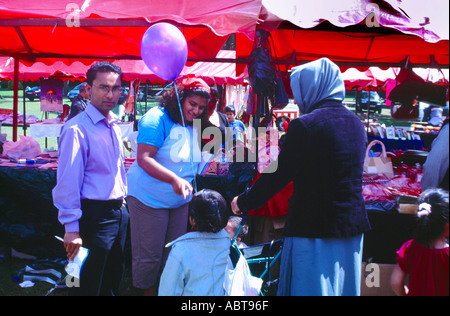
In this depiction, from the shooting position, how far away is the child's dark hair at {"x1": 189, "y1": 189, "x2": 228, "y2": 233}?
2150mm

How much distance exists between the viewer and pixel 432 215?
1858 mm

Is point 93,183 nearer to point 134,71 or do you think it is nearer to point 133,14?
point 133,14

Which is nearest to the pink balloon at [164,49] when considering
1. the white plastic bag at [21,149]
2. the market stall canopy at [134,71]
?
the white plastic bag at [21,149]

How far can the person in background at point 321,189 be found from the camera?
1861mm

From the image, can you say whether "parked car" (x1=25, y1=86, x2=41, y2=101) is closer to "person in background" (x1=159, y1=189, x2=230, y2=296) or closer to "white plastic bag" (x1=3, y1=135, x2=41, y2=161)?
"white plastic bag" (x1=3, y1=135, x2=41, y2=161)

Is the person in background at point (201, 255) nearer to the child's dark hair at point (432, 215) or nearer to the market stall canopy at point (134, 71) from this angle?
the child's dark hair at point (432, 215)

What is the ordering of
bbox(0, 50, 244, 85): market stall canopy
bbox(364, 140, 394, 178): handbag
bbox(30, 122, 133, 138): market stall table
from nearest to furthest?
bbox(364, 140, 394, 178): handbag, bbox(30, 122, 133, 138): market stall table, bbox(0, 50, 244, 85): market stall canopy

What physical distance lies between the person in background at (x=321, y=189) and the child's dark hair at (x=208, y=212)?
0.24m

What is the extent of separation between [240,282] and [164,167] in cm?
86

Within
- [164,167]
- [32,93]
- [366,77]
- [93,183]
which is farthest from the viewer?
[32,93]

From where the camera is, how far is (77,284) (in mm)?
2254

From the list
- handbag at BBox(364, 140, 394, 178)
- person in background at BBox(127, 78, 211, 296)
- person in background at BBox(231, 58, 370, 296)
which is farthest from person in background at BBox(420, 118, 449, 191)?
handbag at BBox(364, 140, 394, 178)

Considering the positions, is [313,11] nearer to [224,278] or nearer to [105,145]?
[105,145]

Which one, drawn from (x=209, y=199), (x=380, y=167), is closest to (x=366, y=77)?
(x=380, y=167)
